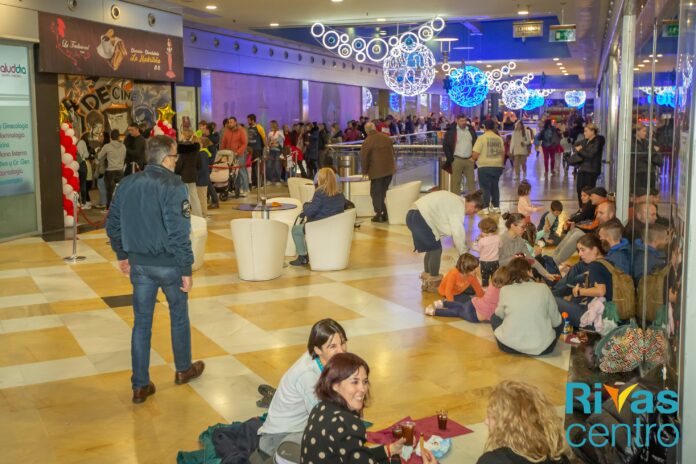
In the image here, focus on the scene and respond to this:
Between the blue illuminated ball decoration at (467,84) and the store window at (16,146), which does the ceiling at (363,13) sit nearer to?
the blue illuminated ball decoration at (467,84)

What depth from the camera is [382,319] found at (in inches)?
291

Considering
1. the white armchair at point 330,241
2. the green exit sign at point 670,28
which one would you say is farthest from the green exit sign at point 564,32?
the green exit sign at point 670,28

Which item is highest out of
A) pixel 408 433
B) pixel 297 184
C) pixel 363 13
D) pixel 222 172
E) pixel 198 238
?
pixel 363 13

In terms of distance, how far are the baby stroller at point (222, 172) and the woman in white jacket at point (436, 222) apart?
854 centimetres

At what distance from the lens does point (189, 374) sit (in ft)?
18.7

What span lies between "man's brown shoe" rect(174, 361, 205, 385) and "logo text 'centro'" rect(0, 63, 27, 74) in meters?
7.72

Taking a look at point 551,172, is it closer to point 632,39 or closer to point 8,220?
point 632,39

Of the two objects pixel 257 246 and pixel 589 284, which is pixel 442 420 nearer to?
pixel 589 284

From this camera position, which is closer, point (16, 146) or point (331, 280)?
point (331, 280)

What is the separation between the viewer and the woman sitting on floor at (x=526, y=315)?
6.14 metres

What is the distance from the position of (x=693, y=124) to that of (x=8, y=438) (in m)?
4.05

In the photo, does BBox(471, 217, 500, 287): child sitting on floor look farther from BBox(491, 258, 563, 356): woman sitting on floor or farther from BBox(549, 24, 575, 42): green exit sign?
BBox(549, 24, 575, 42): green exit sign

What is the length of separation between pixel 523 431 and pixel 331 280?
20.3ft

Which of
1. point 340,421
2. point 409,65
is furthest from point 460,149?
point 340,421
